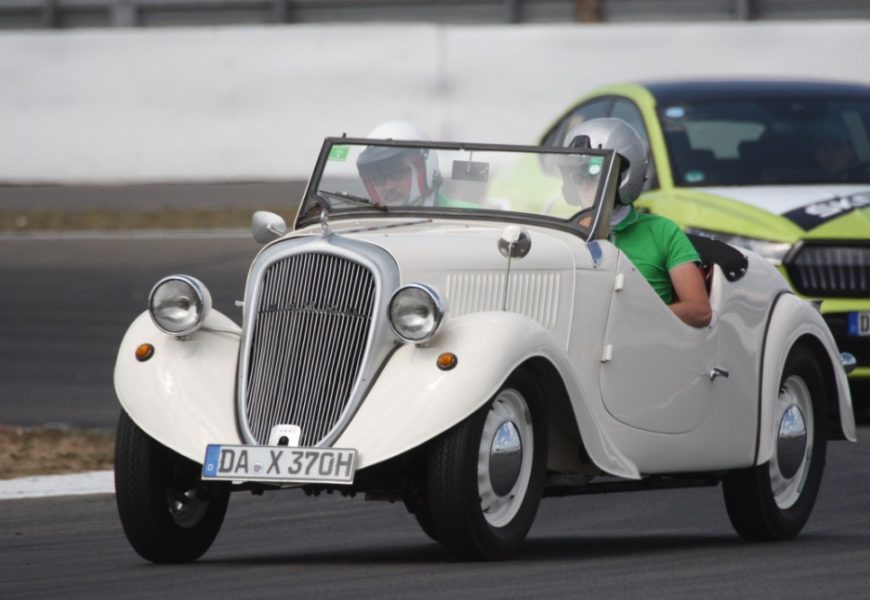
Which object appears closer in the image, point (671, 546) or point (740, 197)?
point (671, 546)

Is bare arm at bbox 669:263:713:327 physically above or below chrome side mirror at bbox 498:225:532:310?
below

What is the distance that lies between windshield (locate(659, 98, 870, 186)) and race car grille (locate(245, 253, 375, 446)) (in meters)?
5.59

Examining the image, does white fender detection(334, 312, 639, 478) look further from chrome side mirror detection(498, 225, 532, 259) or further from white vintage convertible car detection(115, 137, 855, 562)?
chrome side mirror detection(498, 225, 532, 259)

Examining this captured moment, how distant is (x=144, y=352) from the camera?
7.42 meters

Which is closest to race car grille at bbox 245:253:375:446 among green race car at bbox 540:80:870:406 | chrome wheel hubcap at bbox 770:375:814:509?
chrome wheel hubcap at bbox 770:375:814:509

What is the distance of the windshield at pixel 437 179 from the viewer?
8.03 meters

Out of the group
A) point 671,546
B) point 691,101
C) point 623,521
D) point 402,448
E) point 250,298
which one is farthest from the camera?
point 691,101

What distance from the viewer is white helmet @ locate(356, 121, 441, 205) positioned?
8117 mm

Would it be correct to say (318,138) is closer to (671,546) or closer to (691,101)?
(691,101)

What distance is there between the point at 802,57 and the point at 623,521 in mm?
14264

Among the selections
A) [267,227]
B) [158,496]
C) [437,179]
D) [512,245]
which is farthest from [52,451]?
[512,245]

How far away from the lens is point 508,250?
24.4 ft

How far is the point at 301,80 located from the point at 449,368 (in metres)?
16.4

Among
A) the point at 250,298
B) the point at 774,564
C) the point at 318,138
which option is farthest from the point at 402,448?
the point at 318,138
